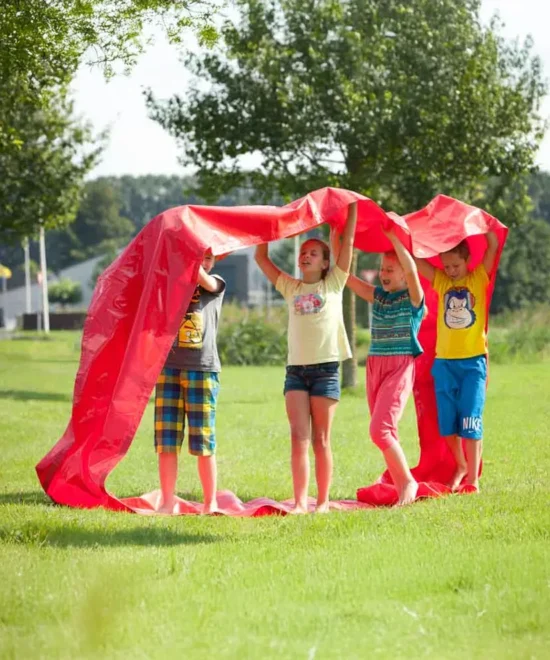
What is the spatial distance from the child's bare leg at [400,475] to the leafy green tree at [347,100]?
517 inches

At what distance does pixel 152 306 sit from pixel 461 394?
2.76 m

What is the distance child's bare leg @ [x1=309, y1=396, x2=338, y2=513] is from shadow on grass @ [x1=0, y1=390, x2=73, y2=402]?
43.7 feet

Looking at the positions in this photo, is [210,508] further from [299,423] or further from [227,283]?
[227,283]

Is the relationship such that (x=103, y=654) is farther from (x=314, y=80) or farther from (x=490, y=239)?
(x=314, y=80)

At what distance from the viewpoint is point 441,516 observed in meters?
8.28

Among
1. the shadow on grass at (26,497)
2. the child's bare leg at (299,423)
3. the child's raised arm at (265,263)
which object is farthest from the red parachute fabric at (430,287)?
the shadow on grass at (26,497)

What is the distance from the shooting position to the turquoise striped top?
31.4 feet

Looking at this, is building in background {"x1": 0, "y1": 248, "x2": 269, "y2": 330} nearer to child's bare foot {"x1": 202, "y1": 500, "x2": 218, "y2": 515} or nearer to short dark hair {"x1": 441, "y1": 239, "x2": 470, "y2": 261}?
short dark hair {"x1": 441, "y1": 239, "x2": 470, "y2": 261}

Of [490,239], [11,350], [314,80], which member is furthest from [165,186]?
[490,239]

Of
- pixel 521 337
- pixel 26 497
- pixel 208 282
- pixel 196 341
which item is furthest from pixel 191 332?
pixel 521 337

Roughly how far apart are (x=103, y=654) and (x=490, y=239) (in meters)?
5.87

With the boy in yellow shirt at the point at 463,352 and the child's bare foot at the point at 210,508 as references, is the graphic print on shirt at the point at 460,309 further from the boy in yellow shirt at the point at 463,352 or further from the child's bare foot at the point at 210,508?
the child's bare foot at the point at 210,508

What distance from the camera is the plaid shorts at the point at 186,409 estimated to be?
9.27 meters

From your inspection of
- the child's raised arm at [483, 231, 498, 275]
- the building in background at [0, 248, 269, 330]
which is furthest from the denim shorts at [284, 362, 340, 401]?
the building in background at [0, 248, 269, 330]
